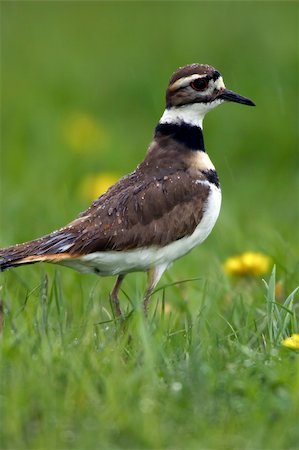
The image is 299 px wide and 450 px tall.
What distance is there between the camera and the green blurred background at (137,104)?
873 cm

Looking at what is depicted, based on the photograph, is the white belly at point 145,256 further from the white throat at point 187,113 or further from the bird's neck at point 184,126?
the white throat at point 187,113

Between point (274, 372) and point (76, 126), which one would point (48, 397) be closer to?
point (274, 372)

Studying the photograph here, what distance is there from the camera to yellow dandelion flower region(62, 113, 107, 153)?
10.7 m

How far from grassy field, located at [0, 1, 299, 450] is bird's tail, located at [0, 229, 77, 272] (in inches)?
7.3

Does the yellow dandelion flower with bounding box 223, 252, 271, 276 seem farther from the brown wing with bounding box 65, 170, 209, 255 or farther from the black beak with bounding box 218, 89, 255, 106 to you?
the black beak with bounding box 218, 89, 255, 106

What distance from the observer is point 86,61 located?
13.8m

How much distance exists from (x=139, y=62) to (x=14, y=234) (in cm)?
552

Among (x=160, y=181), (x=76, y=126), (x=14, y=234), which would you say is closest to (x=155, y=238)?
(x=160, y=181)

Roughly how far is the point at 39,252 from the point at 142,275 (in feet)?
5.63

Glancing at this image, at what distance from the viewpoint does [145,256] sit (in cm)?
570

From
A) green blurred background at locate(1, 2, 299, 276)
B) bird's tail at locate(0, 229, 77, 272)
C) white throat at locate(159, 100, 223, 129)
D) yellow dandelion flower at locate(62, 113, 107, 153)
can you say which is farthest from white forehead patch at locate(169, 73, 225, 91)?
yellow dandelion flower at locate(62, 113, 107, 153)

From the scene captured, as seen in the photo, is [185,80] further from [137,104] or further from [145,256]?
[137,104]

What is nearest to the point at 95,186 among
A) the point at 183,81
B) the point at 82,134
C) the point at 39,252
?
the point at 82,134

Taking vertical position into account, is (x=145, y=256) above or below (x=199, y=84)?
below
